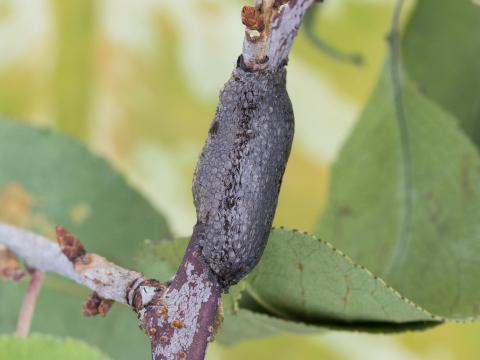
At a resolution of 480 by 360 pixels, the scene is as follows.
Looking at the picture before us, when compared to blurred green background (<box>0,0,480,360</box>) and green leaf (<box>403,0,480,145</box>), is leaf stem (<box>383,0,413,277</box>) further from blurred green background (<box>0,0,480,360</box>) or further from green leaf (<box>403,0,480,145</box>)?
blurred green background (<box>0,0,480,360</box>)

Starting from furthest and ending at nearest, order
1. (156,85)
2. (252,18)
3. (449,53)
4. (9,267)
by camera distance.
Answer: (156,85) → (449,53) → (9,267) → (252,18)

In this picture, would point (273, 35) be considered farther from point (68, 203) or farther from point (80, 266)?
point (68, 203)

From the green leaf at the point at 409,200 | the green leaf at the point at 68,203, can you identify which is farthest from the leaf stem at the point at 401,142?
the green leaf at the point at 68,203

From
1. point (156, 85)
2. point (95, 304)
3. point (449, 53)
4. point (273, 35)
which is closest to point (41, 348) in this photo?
point (95, 304)

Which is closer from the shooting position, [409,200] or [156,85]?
[409,200]

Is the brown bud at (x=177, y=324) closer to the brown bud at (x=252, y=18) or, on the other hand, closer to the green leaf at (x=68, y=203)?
the brown bud at (x=252, y=18)

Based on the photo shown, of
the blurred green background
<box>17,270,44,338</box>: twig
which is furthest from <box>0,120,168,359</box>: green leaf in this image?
the blurred green background
